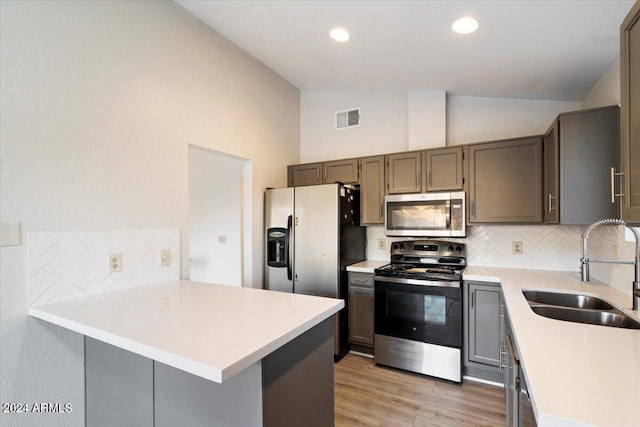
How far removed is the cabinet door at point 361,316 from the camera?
3045 mm

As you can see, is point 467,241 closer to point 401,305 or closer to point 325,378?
point 401,305

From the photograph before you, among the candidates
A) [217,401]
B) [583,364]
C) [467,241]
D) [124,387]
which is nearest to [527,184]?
[467,241]

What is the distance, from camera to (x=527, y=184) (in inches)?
103

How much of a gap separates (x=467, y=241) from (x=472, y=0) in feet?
7.21

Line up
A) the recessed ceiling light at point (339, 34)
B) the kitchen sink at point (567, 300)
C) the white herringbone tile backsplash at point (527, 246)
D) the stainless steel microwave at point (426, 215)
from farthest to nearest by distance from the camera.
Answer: the stainless steel microwave at point (426, 215), the white herringbone tile backsplash at point (527, 246), the recessed ceiling light at point (339, 34), the kitchen sink at point (567, 300)

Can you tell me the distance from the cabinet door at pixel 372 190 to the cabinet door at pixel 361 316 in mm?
784

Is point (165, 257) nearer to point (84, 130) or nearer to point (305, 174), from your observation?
point (84, 130)

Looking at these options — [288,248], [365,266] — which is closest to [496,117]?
[365,266]

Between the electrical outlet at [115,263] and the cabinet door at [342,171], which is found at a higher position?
the cabinet door at [342,171]

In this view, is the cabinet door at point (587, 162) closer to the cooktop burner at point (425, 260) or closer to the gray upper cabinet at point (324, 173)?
the cooktop burner at point (425, 260)

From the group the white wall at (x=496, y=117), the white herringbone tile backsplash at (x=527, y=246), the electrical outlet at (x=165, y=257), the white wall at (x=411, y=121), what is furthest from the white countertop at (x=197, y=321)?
the white wall at (x=496, y=117)

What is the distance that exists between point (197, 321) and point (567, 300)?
225cm

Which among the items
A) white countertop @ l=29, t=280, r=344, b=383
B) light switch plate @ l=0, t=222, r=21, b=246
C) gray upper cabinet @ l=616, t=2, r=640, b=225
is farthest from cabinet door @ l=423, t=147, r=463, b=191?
light switch plate @ l=0, t=222, r=21, b=246

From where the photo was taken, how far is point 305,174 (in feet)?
12.2
